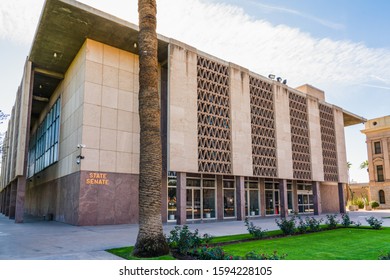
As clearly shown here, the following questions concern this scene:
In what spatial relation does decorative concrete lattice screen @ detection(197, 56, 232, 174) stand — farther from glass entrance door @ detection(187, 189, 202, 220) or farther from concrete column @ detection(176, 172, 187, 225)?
glass entrance door @ detection(187, 189, 202, 220)

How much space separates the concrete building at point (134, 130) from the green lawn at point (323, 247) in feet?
36.2

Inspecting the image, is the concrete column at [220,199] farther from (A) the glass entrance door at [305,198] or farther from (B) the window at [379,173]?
(B) the window at [379,173]

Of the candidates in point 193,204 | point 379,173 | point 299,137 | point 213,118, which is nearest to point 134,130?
point 213,118

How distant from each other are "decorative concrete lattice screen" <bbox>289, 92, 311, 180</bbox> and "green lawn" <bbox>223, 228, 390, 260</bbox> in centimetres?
1843

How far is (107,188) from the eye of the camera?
22.0 metres

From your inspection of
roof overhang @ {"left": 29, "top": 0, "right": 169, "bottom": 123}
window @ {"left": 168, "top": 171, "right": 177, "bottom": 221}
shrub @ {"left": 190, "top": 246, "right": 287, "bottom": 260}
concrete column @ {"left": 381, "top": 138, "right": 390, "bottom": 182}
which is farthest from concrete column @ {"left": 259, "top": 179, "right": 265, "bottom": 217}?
concrete column @ {"left": 381, "top": 138, "right": 390, "bottom": 182}

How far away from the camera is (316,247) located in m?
11.7

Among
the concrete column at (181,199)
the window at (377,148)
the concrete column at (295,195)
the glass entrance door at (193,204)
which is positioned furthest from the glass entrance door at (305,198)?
the window at (377,148)

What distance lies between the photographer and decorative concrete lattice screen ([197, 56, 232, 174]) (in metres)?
25.0

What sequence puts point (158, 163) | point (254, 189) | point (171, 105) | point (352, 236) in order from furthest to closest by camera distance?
point (254, 189)
point (171, 105)
point (352, 236)
point (158, 163)

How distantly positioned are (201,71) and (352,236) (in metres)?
16.6

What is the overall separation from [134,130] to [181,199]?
6.08 meters

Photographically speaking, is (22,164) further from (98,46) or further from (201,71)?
(201,71)

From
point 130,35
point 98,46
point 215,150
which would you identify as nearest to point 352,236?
point 215,150
